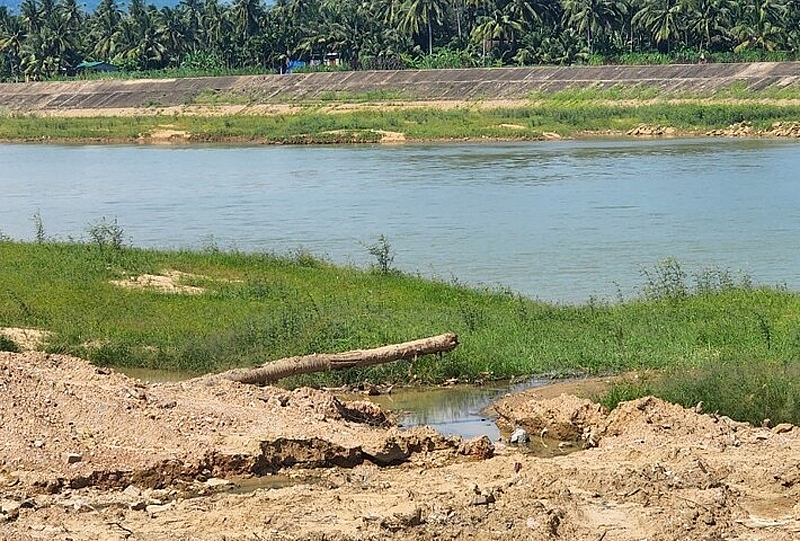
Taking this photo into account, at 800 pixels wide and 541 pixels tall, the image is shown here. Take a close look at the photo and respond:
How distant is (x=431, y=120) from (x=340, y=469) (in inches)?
2088

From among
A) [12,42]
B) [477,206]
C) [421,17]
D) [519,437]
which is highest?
[12,42]

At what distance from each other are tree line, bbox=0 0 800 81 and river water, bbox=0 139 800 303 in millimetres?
24615

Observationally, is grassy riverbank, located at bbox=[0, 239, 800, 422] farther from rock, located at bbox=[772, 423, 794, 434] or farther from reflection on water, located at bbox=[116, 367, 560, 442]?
rock, located at bbox=[772, 423, 794, 434]

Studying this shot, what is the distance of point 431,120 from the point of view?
205ft

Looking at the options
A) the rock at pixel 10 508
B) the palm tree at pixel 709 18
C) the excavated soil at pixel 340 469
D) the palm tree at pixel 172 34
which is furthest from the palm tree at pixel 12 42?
the rock at pixel 10 508

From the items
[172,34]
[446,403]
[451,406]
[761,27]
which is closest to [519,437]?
[451,406]

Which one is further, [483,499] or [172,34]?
[172,34]

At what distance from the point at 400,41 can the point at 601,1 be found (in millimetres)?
14175

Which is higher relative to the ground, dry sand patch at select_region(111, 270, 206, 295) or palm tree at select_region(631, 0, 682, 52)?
palm tree at select_region(631, 0, 682, 52)

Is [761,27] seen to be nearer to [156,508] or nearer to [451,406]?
[451,406]

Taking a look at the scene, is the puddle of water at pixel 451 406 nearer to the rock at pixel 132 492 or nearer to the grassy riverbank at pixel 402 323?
the grassy riverbank at pixel 402 323

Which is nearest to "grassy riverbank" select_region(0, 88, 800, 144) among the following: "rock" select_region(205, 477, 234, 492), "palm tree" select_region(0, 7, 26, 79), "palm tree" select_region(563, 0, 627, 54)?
"palm tree" select_region(563, 0, 627, 54)

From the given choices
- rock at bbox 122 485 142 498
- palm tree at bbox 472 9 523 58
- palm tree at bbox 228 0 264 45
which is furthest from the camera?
palm tree at bbox 228 0 264 45

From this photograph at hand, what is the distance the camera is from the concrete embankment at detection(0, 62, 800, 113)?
64688mm
